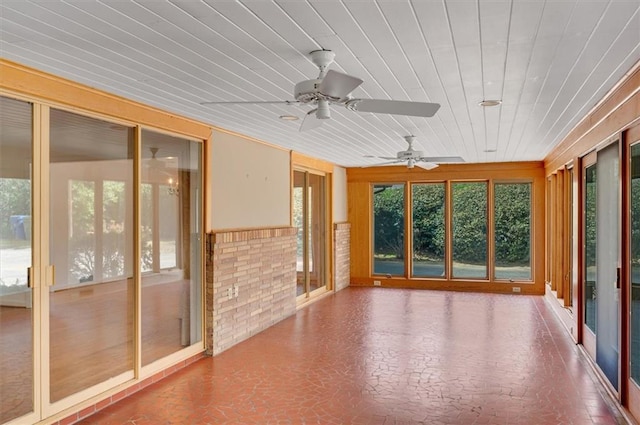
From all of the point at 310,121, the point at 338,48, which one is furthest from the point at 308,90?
the point at 310,121

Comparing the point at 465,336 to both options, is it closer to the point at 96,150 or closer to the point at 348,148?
the point at 348,148

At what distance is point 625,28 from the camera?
2.38 m

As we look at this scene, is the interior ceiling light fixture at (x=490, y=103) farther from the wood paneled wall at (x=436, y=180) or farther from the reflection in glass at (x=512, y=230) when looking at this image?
the reflection in glass at (x=512, y=230)

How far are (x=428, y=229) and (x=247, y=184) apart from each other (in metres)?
5.04

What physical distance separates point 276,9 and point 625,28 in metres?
1.80

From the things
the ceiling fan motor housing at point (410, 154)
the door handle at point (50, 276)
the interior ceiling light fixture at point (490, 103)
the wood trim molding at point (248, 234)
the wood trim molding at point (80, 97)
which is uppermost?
the interior ceiling light fixture at point (490, 103)

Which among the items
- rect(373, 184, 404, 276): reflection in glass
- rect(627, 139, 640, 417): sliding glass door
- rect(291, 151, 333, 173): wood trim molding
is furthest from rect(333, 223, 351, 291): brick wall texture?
rect(627, 139, 640, 417): sliding glass door

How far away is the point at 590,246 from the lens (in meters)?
4.84

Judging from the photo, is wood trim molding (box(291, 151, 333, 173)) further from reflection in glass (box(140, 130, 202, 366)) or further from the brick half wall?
reflection in glass (box(140, 130, 202, 366))

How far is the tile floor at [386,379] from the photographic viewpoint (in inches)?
138

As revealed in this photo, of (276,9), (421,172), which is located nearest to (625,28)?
(276,9)

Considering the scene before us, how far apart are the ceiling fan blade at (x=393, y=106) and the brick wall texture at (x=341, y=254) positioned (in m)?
6.34

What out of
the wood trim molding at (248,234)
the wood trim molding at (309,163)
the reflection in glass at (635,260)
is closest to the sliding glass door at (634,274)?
the reflection in glass at (635,260)

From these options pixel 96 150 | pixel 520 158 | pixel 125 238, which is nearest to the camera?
pixel 96 150
